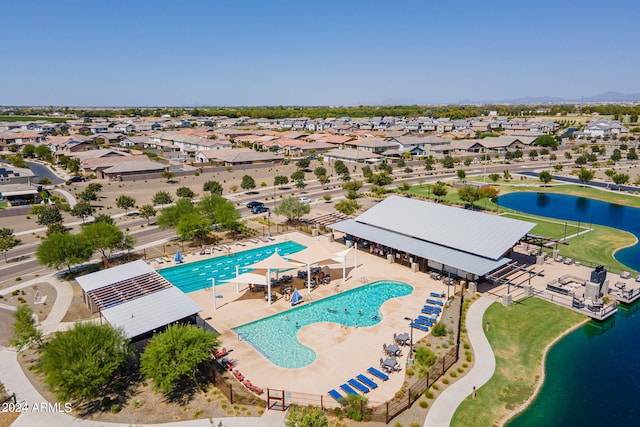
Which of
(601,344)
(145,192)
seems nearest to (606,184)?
(601,344)

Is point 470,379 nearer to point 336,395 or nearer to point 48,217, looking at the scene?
point 336,395

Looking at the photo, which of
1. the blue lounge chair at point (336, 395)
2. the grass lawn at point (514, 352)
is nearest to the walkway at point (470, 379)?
the grass lawn at point (514, 352)

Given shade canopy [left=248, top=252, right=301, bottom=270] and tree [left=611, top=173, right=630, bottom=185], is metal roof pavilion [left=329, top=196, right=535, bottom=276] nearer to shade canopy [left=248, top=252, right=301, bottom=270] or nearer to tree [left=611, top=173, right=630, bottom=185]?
shade canopy [left=248, top=252, right=301, bottom=270]

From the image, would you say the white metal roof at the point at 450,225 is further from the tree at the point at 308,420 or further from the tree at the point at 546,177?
the tree at the point at 546,177

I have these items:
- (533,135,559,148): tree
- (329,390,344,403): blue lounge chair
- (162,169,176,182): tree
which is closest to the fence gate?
(329,390,344,403): blue lounge chair

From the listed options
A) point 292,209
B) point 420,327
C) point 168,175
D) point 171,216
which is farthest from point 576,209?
point 168,175
